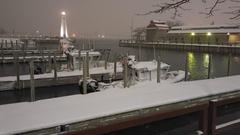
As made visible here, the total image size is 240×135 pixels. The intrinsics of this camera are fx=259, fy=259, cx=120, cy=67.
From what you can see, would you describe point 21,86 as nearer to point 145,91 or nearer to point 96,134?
point 145,91

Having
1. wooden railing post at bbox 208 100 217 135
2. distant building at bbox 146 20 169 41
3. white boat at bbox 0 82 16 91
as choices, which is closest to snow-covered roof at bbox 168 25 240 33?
distant building at bbox 146 20 169 41

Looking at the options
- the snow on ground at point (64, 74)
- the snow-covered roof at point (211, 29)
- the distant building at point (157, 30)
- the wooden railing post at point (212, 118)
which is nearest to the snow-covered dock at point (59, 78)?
the snow on ground at point (64, 74)

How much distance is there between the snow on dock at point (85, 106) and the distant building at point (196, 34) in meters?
47.4

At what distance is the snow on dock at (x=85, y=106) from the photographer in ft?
10.4

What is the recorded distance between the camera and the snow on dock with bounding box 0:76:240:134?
317 centimetres

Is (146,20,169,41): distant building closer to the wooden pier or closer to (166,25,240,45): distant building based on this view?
(166,25,240,45): distant building

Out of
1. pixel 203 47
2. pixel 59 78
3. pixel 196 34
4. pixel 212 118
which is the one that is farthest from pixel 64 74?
pixel 196 34

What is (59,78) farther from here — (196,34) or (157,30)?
(157,30)

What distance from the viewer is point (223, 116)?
4.96m

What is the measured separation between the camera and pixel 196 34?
6244cm

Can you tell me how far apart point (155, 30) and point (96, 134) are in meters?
73.2

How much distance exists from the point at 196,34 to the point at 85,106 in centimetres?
6211

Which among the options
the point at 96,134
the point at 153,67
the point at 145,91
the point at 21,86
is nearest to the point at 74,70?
the point at 21,86

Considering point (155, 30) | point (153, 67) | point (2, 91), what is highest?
point (155, 30)
